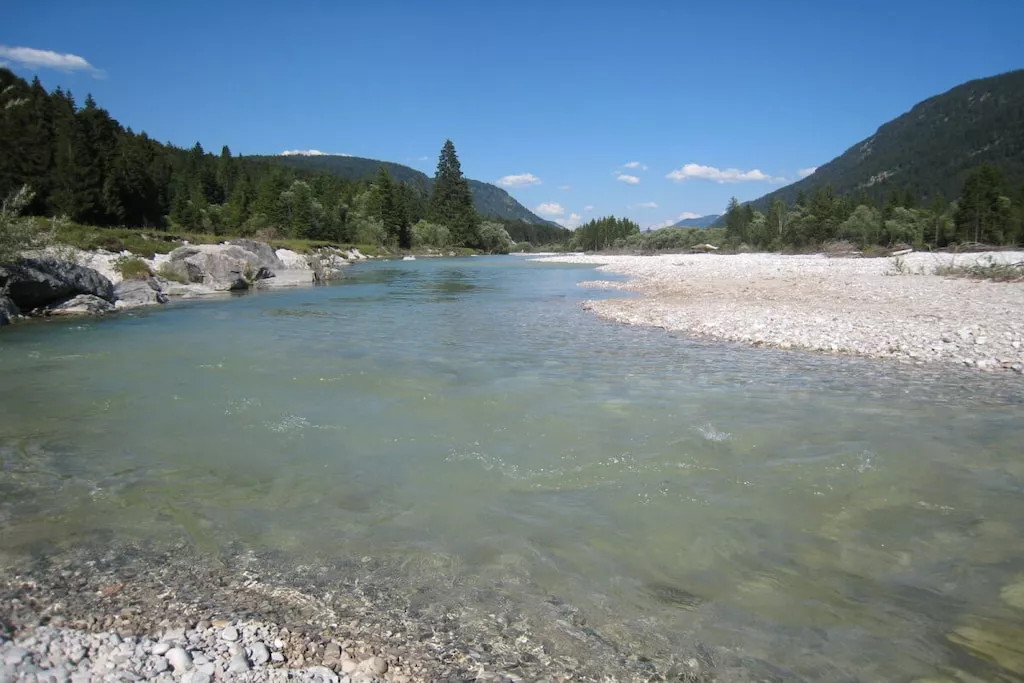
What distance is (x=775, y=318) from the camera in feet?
55.2

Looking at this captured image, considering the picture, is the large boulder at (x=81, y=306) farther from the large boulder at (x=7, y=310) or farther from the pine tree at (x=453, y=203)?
the pine tree at (x=453, y=203)

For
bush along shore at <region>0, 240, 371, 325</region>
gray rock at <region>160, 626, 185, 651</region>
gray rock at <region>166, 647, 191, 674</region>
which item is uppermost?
bush along shore at <region>0, 240, 371, 325</region>

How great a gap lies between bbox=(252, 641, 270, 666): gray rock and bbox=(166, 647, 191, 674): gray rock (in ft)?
1.07

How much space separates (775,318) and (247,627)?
16.2 metres

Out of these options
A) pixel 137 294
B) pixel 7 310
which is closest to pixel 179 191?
pixel 137 294

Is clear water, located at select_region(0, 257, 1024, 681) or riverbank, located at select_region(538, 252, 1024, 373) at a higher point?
riverbank, located at select_region(538, 252, 1024, 373)

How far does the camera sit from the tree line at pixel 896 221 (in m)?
64.9

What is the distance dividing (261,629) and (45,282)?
22.4 m

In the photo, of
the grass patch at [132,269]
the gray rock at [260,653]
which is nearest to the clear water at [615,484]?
the gray rock at [260,653]

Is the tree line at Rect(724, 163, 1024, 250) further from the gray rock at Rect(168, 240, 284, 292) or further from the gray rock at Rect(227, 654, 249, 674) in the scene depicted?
the gray rock at Rect(227, 654, 249, 674)

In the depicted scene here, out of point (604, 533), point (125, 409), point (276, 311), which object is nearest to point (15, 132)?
point (276, 311)

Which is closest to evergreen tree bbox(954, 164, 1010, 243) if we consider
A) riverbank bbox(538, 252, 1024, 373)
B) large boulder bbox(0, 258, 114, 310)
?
riverbank bbox(538, 252, 1024, 373)

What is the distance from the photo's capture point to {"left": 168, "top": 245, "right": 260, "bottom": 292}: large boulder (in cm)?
3173

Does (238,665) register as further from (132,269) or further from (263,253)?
(263,253)
